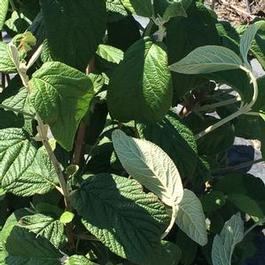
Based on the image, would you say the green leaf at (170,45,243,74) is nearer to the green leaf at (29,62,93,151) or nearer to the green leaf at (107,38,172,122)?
the green leaf at (107,38,172,122)

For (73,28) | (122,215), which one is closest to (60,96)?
(73,28)

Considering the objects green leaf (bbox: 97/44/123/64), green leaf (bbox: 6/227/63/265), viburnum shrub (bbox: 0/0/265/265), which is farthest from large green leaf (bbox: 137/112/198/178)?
green leaf (bbox: 6/227/63/265)

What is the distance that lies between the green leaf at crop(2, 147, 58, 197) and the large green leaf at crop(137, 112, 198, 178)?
0.15 metres

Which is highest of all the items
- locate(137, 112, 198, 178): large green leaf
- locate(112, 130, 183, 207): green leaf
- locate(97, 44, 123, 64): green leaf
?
locate(97, 44, 123, 64): green leaf

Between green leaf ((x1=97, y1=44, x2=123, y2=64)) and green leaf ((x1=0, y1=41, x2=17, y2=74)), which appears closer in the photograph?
green leaf ((x1=0, y1=41, x2=17, y2=74))

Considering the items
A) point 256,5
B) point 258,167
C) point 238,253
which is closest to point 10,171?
point 238,253

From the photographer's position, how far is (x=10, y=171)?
2.68 ft

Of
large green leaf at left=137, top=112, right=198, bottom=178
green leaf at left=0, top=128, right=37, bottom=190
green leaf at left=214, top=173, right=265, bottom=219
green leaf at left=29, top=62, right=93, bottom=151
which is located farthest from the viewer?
green leaf at left=214, top=173, right=265, bottom=219

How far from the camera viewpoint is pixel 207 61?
795 mm

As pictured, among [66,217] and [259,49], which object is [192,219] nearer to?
[66,217]

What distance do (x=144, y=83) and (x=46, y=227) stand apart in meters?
0.26

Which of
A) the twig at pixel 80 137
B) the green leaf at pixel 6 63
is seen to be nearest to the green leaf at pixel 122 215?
the twig at pixel 80 137

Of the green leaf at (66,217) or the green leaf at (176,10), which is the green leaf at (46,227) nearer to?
the green leaf at (66,217)

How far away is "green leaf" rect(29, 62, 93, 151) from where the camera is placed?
0.70m
